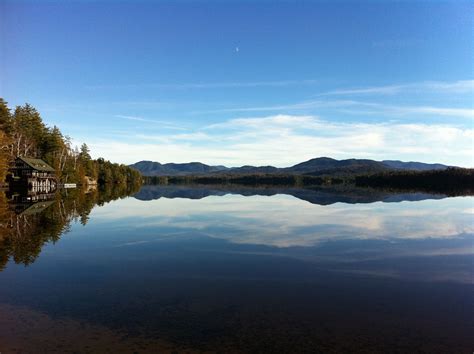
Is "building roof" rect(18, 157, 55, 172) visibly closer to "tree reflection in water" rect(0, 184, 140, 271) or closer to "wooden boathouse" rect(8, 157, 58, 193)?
"wooden boathouse" rect(8, 157, 58, 193)

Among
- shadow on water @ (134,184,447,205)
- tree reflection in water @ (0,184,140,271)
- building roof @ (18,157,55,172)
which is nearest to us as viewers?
tree reflection in water @ (0,184,140,271)

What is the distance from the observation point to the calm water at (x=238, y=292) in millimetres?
12180

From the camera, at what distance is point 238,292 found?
17.1m

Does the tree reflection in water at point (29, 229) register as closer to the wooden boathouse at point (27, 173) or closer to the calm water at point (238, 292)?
the calm water at point (238, 292)

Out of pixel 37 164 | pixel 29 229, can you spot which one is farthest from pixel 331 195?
→ pixel 29 229

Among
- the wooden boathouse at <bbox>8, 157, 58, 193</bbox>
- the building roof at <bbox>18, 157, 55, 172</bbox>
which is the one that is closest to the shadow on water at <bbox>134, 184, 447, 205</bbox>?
the building roof at <bbox>18, 157, 55, 172</bbox>

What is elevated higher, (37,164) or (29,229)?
(37,164)

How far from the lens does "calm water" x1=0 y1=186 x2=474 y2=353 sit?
12180mm

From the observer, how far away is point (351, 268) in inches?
856

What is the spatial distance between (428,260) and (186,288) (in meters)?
15.6

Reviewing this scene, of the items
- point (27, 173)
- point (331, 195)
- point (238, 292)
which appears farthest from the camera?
point (331, 195)

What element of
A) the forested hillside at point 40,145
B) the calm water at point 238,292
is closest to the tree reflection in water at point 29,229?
the calm water at point 238,292

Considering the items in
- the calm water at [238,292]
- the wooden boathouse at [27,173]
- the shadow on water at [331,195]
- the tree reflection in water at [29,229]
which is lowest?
the calm water at [238,292]

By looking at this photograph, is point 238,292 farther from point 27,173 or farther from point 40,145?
point 40,145
